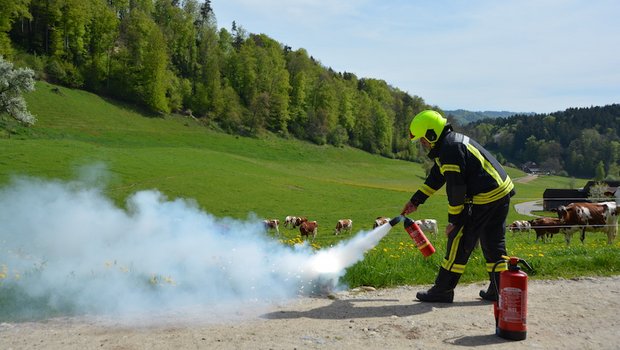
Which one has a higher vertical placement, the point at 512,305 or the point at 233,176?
the point at 512,305

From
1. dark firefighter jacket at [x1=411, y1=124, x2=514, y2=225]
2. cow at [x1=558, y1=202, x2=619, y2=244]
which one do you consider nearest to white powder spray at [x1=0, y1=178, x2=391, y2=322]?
dark firefighter jacket at [x1=411, y1=124, x2=514, y2=225]

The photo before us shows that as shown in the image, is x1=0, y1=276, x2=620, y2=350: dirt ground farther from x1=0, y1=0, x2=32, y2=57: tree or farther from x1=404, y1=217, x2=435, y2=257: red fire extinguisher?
x1=0, y1=0, x2=32, y2=57: tree

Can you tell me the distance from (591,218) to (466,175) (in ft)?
54.5

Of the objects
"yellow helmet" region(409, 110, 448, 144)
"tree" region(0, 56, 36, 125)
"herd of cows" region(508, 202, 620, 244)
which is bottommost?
"herd of cows" region(508, 202, 620, 244)

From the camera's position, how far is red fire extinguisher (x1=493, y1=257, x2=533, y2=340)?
5914mm

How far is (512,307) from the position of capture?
595 centimetres

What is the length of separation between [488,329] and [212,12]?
149 metres

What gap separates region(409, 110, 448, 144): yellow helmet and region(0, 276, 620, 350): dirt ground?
8.98 feet

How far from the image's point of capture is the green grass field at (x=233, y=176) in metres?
10.1

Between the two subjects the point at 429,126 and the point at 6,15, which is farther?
the point at 6,15

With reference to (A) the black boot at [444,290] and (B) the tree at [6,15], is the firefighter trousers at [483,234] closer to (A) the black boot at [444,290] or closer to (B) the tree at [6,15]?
(A) the black boot at [444,290]

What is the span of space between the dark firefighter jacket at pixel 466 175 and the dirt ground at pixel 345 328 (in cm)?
171

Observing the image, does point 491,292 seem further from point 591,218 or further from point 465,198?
point 591,218

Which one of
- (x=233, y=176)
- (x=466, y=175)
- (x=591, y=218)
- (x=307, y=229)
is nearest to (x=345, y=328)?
(x=466, y=175)
